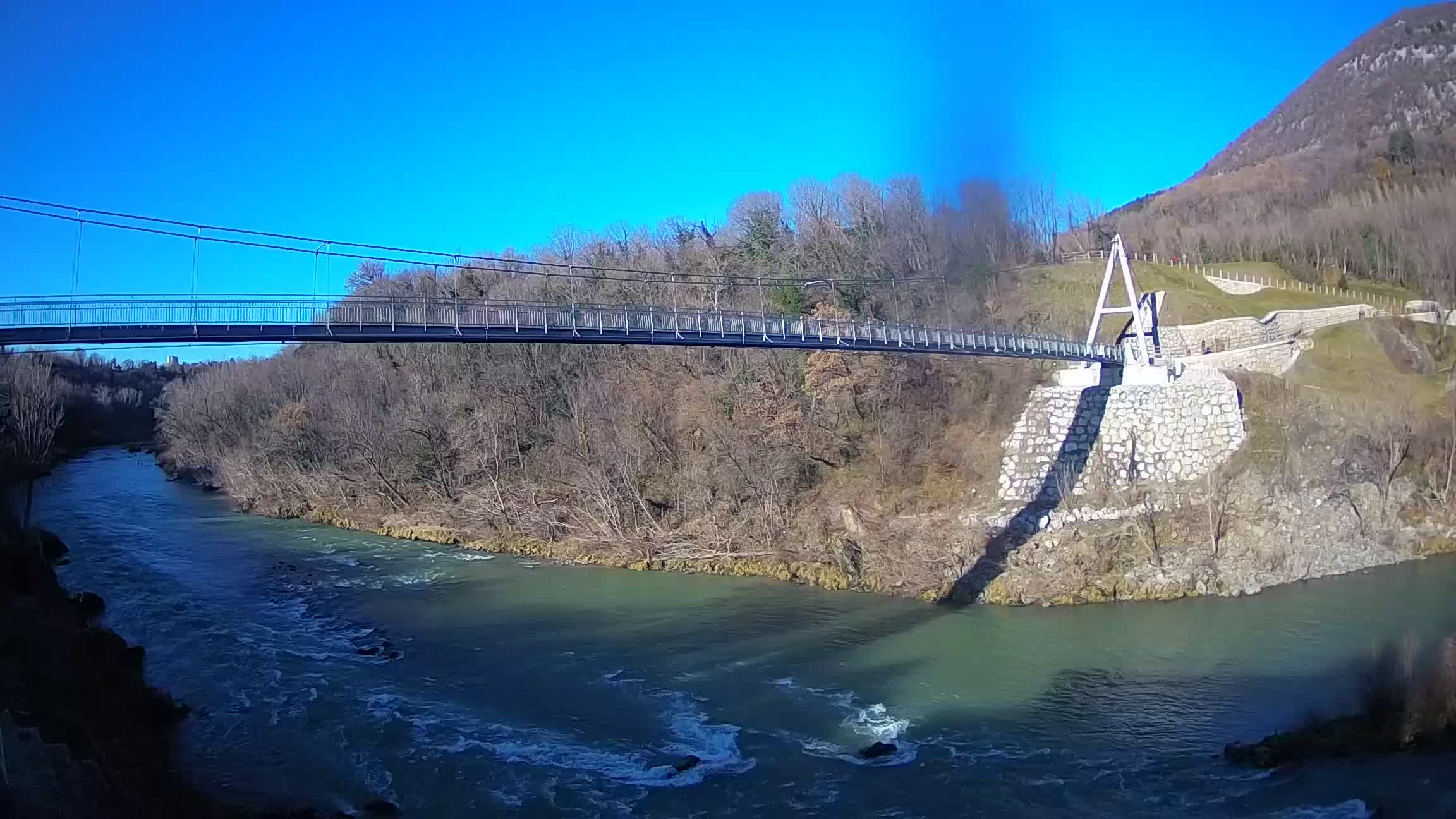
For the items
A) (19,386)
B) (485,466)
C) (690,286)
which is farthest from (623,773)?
(19,386)

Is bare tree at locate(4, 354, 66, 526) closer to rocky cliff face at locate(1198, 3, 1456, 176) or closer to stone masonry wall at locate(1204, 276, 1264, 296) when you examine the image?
stone masonry wall at locate(1204, 276, 1264, 296)

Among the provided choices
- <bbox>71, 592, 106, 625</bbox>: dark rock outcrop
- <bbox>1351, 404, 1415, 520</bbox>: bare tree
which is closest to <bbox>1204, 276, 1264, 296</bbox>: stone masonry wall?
<bbox>1351, 404, 1415, 520</bbox>: bare tree

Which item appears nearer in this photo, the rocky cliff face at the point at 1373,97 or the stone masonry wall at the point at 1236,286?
the stone masonry wall at the point at 1236,286

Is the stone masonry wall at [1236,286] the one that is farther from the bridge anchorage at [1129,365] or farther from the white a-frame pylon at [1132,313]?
the bridge anchorage at [1129,365]

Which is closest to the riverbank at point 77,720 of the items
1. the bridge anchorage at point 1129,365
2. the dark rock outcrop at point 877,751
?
the dark rock outcrop at point 877,751

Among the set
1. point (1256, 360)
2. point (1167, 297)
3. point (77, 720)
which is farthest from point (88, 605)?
point (1167, 297)

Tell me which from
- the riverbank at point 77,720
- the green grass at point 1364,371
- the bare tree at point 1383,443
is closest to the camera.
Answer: the riverbank at point 77,720
